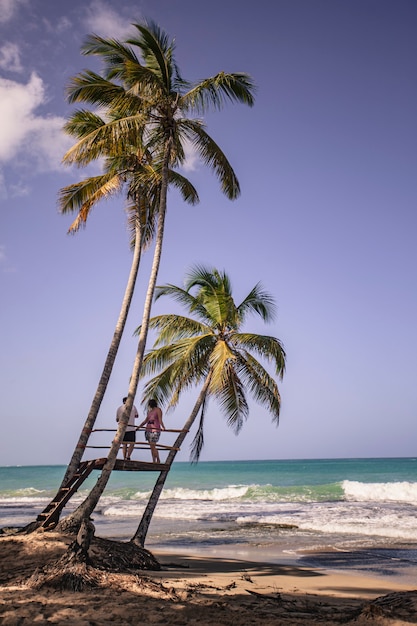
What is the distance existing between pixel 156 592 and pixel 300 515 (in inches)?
743

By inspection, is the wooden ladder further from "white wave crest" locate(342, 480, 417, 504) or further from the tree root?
"white wave crest" locate(342, 480, 417, 504)

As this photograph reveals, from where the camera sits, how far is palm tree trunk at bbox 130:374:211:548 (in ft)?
39.9

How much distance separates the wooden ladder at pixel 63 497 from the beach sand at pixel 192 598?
2.92ft

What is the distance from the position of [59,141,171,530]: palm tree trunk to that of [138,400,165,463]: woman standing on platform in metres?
1.39

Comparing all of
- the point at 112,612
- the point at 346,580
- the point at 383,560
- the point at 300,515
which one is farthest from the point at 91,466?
the point at 300,515

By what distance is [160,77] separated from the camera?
1343 cm

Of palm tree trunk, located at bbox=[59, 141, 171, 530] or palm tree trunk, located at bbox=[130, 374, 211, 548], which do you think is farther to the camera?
palm tree trunk, located at bbox=[130, 374, 211, 548]

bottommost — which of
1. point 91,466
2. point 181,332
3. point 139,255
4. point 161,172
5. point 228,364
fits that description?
point 91,466

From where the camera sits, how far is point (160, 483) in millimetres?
13367

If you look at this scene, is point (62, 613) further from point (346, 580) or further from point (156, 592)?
point (346, 580)

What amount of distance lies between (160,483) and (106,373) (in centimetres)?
314

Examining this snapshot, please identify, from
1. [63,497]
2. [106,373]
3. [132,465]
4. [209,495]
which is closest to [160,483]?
[132,465]

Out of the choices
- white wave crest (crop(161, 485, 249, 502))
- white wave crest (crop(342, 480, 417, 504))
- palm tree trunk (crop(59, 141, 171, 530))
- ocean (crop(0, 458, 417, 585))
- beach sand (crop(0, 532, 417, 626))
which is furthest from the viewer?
white wave crest (crop(161, 485, 249, 502))

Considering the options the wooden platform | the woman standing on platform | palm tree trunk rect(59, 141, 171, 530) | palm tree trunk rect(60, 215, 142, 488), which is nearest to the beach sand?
palm tree trunk rect(59, 141, 171, 530)
